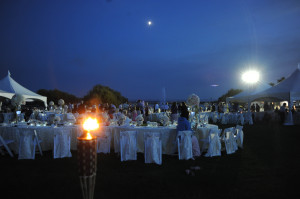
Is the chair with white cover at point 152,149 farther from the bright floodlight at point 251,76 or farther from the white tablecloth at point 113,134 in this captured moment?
the bright floodlight at point 251,76

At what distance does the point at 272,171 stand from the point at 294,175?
1.34ft

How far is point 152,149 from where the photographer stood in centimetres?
588

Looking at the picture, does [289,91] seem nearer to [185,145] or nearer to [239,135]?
[239,135]

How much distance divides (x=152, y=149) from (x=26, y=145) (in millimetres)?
3348

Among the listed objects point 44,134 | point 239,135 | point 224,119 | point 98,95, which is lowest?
point 239,135

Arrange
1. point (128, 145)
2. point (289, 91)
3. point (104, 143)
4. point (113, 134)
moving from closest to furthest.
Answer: point (128, 145) → point (104, 143) → point (113, 134) → point (289, 91)

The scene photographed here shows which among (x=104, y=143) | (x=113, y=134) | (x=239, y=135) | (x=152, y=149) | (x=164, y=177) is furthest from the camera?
(x=239, y=135)

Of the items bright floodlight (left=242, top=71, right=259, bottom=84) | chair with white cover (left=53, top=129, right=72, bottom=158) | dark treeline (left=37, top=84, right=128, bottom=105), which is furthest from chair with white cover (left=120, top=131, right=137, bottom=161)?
dark treeline (left=37, top=84, right=128, bottom=105)

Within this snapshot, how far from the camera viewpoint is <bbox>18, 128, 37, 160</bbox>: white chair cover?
635cm

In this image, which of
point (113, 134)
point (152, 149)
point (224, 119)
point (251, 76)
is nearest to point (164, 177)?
point (152, 149)

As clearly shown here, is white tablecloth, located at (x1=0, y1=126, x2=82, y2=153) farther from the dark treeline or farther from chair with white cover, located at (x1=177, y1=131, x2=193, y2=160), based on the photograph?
the dark treeline

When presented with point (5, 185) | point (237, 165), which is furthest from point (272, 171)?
point (5, 185)

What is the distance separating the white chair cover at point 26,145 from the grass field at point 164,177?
0.23 metres

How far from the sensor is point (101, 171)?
5.21 m
